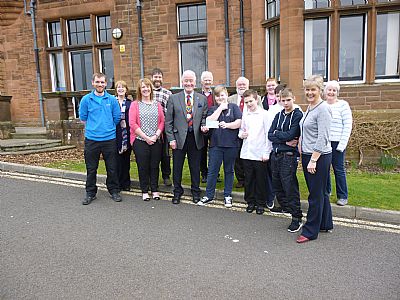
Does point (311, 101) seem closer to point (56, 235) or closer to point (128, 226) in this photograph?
point (128, 226)

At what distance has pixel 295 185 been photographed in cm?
450

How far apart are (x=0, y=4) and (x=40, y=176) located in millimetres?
10526

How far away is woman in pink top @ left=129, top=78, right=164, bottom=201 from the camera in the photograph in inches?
217

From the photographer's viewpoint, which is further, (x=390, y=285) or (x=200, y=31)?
(x=200, y=31)

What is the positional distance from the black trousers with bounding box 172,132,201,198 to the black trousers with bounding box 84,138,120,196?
108 cm

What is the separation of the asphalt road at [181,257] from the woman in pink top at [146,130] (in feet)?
2.53

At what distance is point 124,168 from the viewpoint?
20.7 feet

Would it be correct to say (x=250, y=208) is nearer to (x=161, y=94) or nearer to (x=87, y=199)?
(x=161, y=94)

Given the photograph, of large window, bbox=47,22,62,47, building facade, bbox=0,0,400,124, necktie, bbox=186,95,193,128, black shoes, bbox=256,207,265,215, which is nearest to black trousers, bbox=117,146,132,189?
necktie, bbox=186,95,193,128

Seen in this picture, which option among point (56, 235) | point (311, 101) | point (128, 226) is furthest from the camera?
point (128, 226)

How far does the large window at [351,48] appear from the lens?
29.0 feet

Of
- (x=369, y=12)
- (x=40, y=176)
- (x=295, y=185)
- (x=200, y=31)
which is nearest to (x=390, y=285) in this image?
(x=295, y=185)

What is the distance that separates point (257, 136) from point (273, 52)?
6.55 metres

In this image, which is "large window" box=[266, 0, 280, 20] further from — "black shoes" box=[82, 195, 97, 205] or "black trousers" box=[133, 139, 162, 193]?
"black shoes" box=[82, 195, 97, 205]
